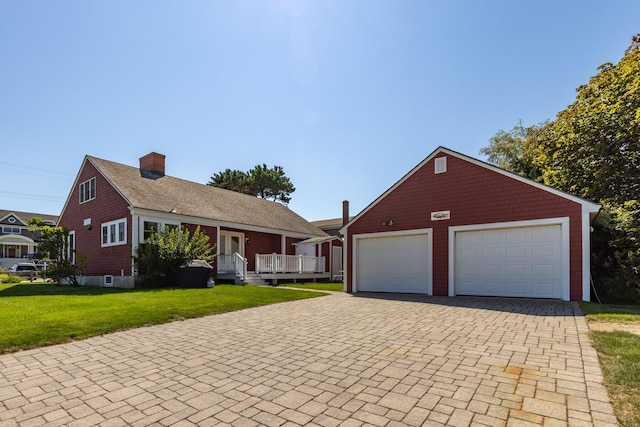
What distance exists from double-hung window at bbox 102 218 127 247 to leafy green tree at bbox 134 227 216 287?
1.29 metres

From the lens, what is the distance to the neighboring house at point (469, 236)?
9461mm

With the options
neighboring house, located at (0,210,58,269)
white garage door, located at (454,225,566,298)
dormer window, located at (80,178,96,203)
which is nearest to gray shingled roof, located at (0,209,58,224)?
neighboring house, located at (0,210,58,269)

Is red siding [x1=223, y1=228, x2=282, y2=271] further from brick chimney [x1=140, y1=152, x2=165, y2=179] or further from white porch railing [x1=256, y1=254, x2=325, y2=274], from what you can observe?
brick chimney [x1=140, y1=152, x2=165, y2=179]

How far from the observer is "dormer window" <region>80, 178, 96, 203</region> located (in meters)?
17.3

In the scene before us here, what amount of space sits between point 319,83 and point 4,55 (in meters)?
10.9

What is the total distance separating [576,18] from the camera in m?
10.8

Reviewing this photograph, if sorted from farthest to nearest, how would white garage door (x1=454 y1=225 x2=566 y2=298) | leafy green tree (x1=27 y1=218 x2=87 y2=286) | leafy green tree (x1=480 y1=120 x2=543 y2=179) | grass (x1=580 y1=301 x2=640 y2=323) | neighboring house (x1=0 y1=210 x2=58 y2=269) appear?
1. neighboring house (x1=0 y1=210 x2=58 y2=269)
2. leafy green tree (x1=480 y1=120 x2=543 y2=179)
3. leafy green tree (x1=27 y1=218 x2=87 y2=286)
4. white garage door (x1=454 y1=225 x2=566 y2=298)
5. grass (x1=580 y1=301 x2=640 y2=323)

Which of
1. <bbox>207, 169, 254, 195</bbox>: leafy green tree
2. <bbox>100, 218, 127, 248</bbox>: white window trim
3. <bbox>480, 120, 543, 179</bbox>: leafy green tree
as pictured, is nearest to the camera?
<bbox>100, 218, 127, 248</bbox>: white window trim

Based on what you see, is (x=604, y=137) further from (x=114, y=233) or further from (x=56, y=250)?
(x=56, y=250)

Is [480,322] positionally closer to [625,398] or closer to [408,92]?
[625,398]

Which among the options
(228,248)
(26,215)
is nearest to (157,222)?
(228,248)

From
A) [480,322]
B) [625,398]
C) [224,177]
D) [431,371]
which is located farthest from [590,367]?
[224,177]

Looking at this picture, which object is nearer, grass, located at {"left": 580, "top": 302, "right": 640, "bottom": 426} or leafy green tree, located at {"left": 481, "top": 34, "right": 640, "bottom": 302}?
grass, located at {"left": 580, "top": 302, "right": 640, "bottom": 426}

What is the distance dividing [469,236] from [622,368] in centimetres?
773
